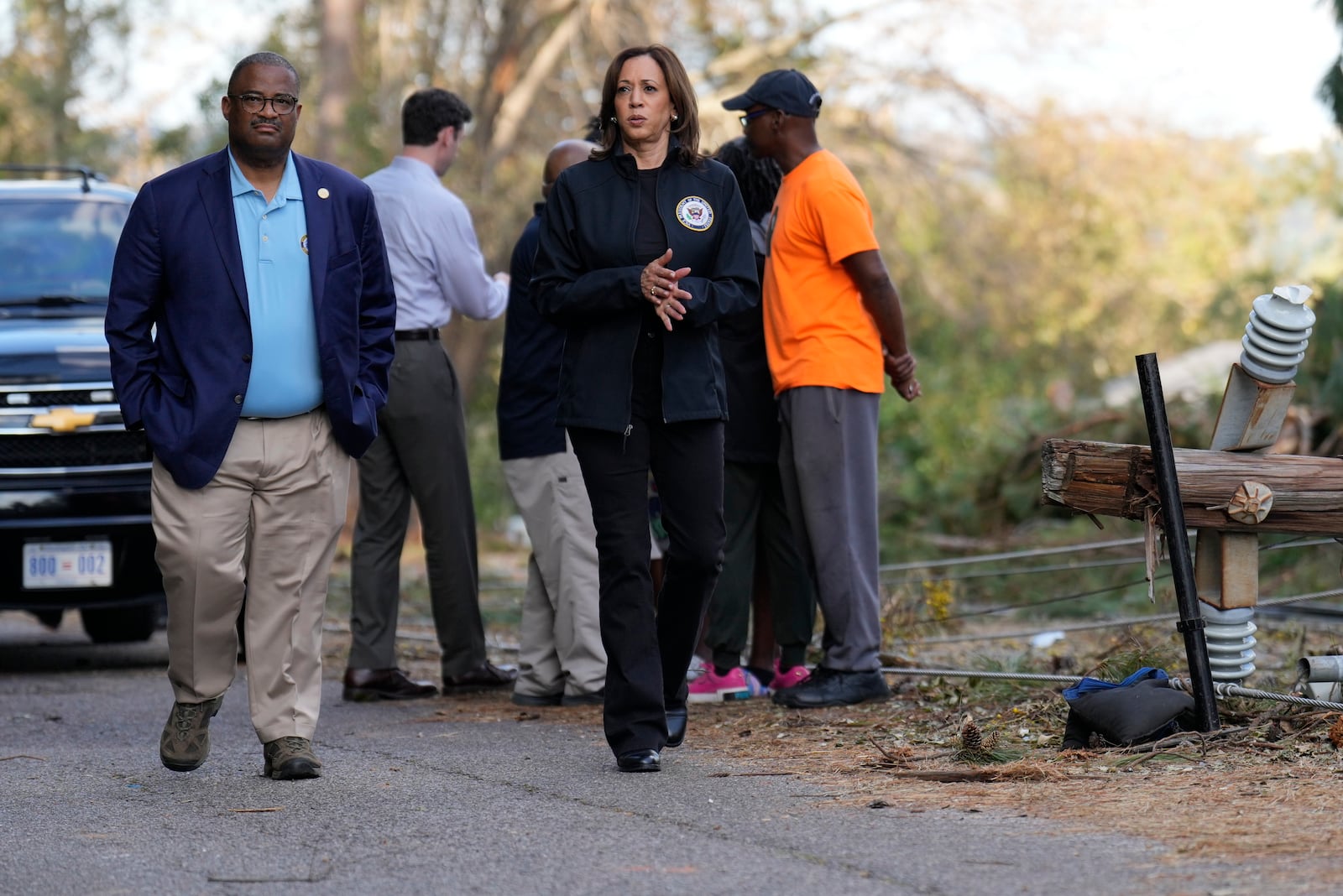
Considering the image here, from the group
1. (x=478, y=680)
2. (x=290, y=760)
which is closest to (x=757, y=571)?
(x=478, y=680)

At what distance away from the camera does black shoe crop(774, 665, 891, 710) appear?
6.30m

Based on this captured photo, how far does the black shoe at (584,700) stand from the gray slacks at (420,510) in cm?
61

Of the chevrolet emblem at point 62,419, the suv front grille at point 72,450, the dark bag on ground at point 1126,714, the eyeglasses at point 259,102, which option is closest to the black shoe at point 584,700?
the dark bag on ground at point 1126,714

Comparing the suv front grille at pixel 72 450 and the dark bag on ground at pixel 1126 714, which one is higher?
the suv front grille at pixel 72 450

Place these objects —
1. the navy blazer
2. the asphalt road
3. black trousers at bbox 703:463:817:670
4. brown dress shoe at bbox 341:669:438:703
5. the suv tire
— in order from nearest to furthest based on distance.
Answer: the asphalt road < the navy blazer < black trousers at bbox 703:463:817:670 < brown dress shoe at bbox 341:669:438:703 < the suv tire

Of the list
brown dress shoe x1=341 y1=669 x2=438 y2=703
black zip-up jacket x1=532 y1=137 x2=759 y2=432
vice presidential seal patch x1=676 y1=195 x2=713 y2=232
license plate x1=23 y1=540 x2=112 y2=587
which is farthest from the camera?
license plate x1=23 y1=540 x2=112 y2=587

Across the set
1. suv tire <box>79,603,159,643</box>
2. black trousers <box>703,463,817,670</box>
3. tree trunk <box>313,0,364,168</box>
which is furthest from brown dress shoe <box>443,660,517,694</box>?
tree trunk <box>313,0,364,168</box>

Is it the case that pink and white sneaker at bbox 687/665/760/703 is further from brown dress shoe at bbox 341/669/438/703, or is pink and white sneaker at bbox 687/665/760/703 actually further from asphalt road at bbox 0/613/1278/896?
brown dress shoe at bbox 341/669/438/703

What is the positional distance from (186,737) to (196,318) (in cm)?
127

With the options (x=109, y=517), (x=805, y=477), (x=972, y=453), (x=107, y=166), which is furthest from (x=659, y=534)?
(x=107, y=166)

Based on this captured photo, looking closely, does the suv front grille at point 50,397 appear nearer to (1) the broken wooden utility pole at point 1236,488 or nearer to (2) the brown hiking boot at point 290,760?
(2) the brown hiking boot at point 290,760

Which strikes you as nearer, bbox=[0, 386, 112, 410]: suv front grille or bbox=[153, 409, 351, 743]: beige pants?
bbox=[153, 409, 351, 743]: beige pants

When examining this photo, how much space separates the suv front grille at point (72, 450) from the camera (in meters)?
7.42

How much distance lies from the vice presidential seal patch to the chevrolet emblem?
3.51 meters
